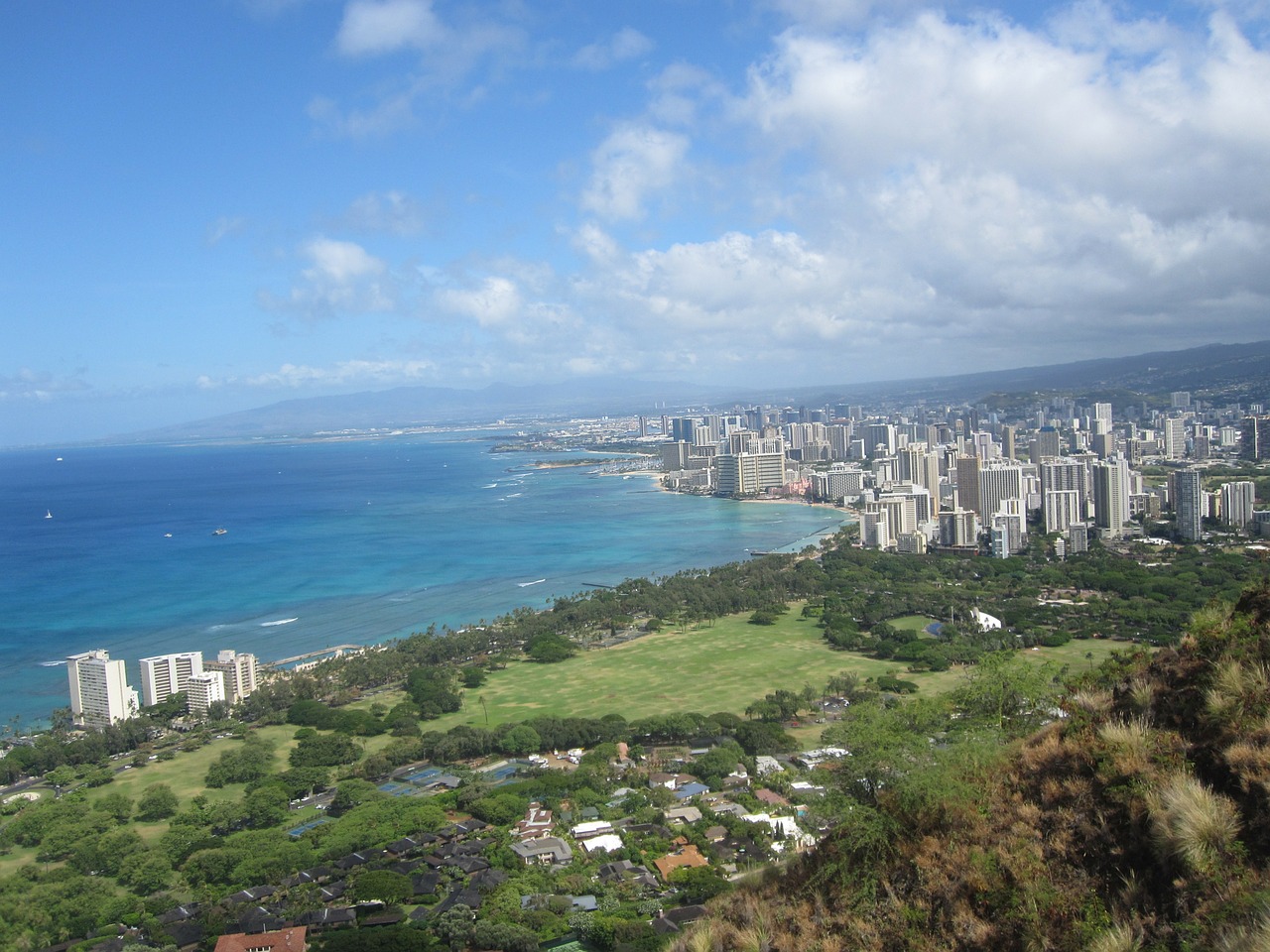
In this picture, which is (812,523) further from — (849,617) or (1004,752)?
(1004,752)

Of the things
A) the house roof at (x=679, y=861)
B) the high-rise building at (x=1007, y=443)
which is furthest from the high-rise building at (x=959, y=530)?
the house roof at (x=679, y=861)

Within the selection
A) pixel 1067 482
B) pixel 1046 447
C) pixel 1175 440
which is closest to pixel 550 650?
pixel 1067 482

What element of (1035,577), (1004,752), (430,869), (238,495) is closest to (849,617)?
(1035,577)

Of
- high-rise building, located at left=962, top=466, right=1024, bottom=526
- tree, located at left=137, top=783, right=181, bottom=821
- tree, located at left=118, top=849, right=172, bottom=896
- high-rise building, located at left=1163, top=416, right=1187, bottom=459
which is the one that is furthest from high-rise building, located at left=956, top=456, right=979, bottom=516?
tree, located at left=118, top=849, right=172, bottom=896

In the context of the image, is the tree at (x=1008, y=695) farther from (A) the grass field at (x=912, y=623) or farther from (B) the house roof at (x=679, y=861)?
(A) the grass field at (x=912, y=623)

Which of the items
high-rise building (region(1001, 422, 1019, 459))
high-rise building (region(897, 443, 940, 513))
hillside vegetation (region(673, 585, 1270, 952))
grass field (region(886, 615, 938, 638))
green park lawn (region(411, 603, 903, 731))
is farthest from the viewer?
high-rise building (region(1001, 422, 1019, 459))

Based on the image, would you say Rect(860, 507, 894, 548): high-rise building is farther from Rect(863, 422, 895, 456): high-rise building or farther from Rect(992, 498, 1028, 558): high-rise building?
Rect(863, 422, 895, 456): high-rise building
